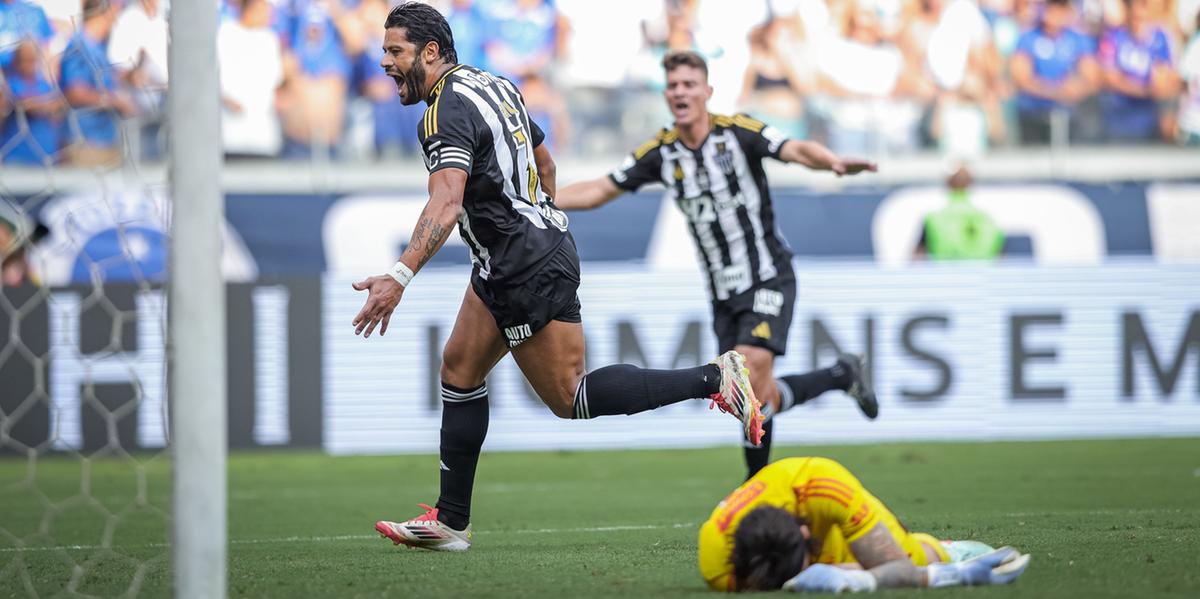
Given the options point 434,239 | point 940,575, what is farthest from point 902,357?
point 940,575

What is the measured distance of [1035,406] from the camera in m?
11.4

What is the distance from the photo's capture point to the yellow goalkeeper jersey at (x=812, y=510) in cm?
385

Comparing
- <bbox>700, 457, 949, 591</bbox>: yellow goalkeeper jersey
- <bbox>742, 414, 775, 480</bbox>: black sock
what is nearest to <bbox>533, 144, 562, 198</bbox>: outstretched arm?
<bbox>742, 414, 775, 480</bbox>: black sock

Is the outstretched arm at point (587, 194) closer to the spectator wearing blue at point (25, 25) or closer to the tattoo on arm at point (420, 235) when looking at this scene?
the tattoo on arm at point (420, 235)

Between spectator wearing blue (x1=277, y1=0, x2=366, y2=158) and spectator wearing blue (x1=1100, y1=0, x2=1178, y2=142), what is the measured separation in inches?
301

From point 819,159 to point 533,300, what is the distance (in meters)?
1.80

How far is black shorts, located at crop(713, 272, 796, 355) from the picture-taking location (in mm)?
7016

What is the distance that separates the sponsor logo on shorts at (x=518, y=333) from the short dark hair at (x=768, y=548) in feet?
5.36

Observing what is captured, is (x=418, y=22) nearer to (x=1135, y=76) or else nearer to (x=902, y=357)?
(x=902, y=357)

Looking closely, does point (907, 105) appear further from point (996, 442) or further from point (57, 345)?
point (57, 345)

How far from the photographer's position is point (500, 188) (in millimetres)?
5246

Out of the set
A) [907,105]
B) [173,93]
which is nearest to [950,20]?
[907,105]

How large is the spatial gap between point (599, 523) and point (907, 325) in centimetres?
548

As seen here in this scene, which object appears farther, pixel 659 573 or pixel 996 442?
pixel 996 442
